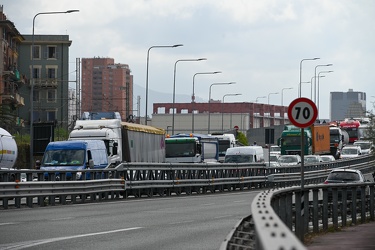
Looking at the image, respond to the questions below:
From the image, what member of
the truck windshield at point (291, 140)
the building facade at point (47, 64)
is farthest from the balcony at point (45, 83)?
the truck windshield at point (291, 140)

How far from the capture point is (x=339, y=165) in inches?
2608

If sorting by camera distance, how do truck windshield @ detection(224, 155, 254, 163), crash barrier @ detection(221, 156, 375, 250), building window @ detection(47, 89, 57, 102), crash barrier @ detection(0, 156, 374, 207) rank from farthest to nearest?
building window @ detection(47, 89, 57, 102), truck windshield @ detection(224, 155, 254, 163), crash barrier @ detection(0, 156, 374, 207), crash barrier @ detection(221, 156, 375, 250)

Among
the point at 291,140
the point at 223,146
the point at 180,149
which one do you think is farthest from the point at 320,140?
the point at 180,149

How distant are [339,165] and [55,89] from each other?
63423mm

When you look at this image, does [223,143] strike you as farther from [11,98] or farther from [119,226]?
[119,226]

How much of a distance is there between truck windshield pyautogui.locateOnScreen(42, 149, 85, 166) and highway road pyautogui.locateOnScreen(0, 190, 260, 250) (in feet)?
28.2

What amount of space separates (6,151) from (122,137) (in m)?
8.53

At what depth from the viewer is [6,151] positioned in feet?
124

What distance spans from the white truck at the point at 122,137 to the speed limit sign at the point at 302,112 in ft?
70.0

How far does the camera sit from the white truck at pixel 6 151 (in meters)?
37.5

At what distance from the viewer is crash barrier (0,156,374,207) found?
3064 centimetres

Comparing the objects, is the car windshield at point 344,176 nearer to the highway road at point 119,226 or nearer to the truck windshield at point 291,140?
the highway road at point 119,226

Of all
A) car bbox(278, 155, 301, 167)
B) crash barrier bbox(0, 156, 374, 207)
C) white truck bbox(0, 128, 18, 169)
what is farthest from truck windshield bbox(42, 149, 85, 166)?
car bbox(278, 155, 301, 167)

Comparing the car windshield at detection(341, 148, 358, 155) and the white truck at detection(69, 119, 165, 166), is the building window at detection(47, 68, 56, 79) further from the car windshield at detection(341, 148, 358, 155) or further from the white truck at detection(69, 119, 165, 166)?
the white truck at detection(69, 119, 165, 166)
